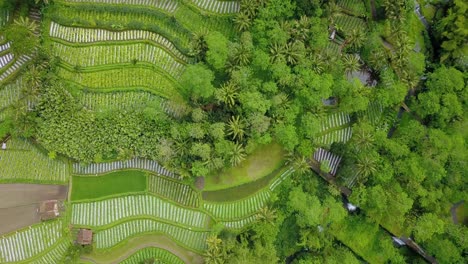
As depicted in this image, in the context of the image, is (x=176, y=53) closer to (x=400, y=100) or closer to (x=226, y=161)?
(x=226, y=161)

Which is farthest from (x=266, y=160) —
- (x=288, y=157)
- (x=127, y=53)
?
(x=127, y=53)

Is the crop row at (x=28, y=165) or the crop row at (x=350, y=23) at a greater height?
the crop row at (x=350, y=23)

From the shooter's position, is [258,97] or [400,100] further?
[400,100]

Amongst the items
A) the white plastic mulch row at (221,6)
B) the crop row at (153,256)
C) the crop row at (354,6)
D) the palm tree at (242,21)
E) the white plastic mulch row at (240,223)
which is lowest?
the crop row at (153,256)

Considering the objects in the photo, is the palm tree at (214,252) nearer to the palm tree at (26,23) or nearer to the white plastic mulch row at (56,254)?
the white plastic mulch row at (56,254)

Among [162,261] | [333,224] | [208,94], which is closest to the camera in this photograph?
[208,94]

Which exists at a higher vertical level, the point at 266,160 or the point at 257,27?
the point at 257,27

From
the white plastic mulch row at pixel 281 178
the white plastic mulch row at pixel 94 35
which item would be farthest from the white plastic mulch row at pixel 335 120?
the white plastic mulch row at pixel 94 35
